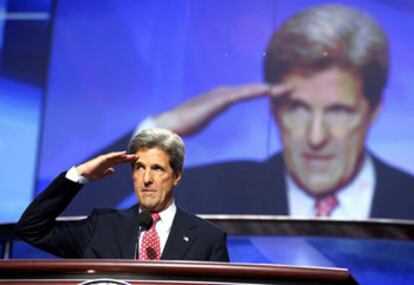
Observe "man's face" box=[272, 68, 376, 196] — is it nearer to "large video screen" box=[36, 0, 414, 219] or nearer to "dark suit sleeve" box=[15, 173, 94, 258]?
"large video screen" box=[36, 0, 414, 219]

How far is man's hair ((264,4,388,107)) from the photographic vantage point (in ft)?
18.2

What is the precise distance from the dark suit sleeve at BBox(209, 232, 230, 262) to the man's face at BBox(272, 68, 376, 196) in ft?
10.5

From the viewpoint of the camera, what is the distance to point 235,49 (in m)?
5.63

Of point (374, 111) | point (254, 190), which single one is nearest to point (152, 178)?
point (254, 190)

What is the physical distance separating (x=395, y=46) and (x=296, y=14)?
0.78 meters

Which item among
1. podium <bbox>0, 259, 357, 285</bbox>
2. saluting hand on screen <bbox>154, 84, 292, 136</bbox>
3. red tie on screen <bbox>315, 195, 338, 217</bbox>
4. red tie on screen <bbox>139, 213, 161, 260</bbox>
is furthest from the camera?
saluting hand on screen <bbox>154, 84, 292, 136</bbox>

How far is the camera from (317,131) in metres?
5.52

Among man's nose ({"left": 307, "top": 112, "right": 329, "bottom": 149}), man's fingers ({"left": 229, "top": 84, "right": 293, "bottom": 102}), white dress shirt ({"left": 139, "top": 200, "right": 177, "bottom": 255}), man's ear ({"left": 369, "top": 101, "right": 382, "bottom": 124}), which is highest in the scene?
man's fingers ({"left": 229, "top": 84, "right": 293, "bottom": 102})

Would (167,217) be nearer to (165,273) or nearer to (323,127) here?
(165,273)

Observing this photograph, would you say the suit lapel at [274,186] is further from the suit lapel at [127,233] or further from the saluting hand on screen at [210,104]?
the suit lapel at [127,233]

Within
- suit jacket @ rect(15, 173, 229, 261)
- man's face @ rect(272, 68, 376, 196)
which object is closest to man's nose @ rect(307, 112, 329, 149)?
man's face @ rect(272, 68, 376, 196)

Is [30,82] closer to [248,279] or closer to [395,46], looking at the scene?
[395,46]

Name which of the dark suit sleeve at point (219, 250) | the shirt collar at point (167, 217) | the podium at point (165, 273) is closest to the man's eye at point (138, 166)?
the shirt collar at point (167, 217)

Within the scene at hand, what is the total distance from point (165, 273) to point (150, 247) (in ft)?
1.66
